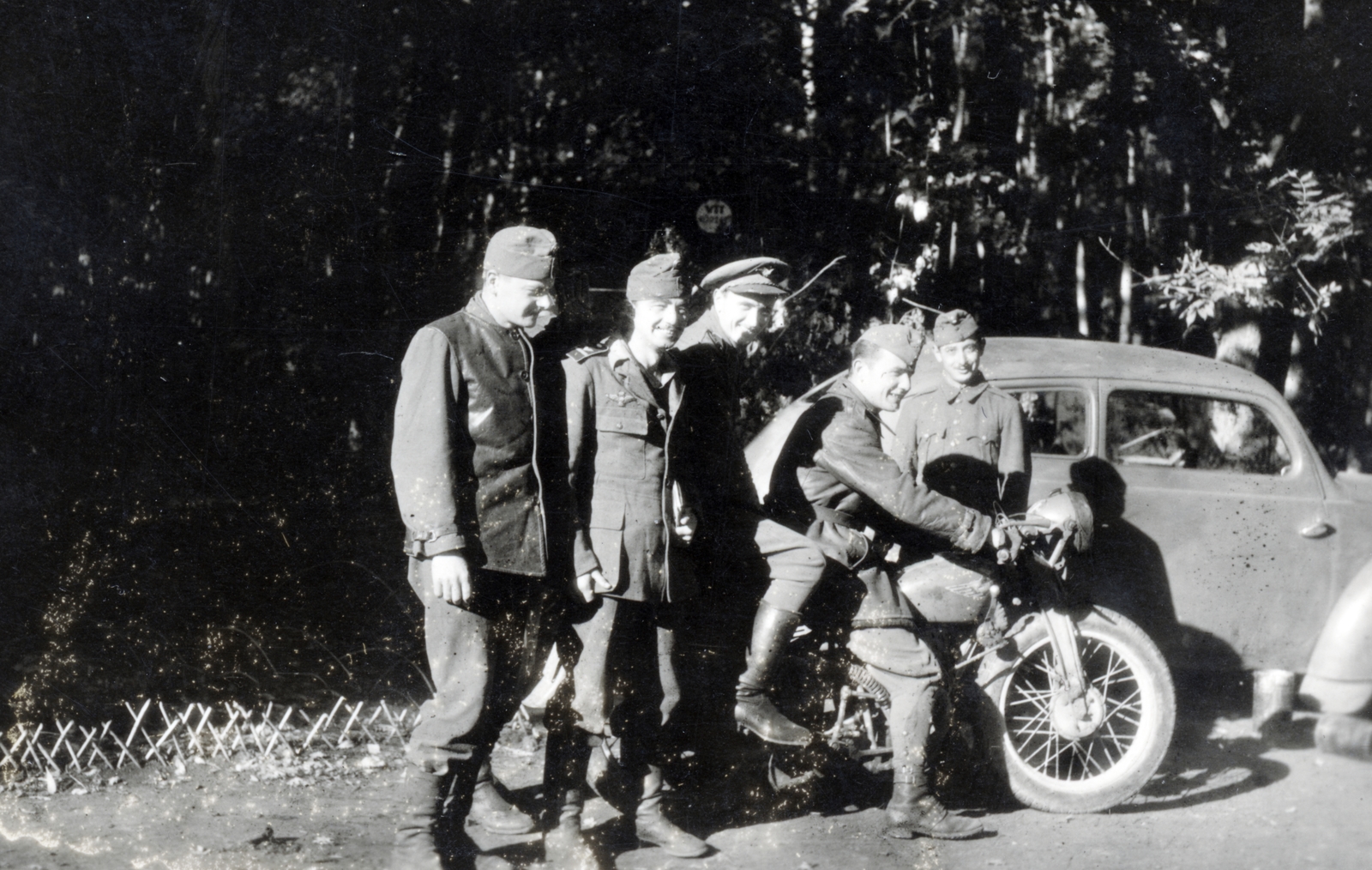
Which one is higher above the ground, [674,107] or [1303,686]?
[674,107]

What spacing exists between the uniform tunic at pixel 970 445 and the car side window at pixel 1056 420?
40 cm

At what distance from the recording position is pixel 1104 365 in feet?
19.2

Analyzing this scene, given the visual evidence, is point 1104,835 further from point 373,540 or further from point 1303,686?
point 373,540

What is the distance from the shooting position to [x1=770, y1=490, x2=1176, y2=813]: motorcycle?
15.5ft

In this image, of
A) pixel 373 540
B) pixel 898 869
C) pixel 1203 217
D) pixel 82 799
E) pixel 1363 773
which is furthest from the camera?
pixel 1203 217

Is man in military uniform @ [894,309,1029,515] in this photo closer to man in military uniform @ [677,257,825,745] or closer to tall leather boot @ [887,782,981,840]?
man in military uniform @ [677,257,825,745]

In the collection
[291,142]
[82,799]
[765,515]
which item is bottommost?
[82,799]

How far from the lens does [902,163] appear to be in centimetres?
730

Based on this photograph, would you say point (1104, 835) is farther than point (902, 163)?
No

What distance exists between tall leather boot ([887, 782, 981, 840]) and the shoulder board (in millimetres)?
2052

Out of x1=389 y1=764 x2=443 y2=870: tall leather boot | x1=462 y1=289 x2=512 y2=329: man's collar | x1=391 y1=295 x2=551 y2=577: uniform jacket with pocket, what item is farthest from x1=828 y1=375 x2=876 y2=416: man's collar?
x1=389 y1=764 x2=443 y2=870: tall leather boot

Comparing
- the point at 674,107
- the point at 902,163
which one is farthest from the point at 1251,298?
the point at 674,107

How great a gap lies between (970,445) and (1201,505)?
1.38m

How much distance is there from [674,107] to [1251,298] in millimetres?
3933
